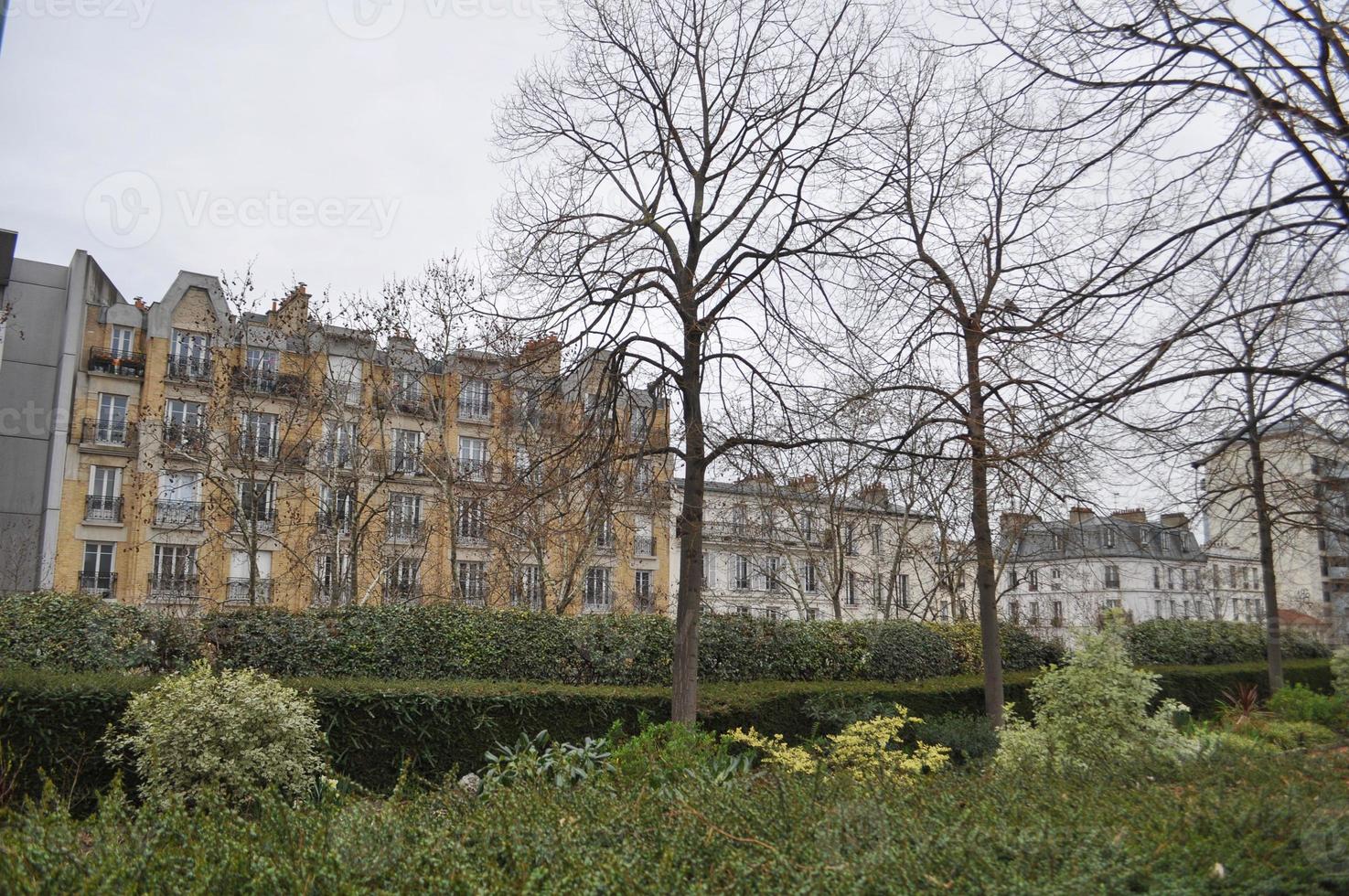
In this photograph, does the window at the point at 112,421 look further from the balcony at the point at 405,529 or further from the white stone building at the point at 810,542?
the white stone building at the point at 810,542

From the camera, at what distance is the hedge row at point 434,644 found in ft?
29.9

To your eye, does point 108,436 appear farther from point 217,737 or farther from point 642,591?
point 217,737

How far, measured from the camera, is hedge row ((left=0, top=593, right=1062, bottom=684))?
9102 millimetres

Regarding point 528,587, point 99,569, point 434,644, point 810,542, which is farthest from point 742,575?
point 434,644

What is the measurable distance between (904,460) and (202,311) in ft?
89.4

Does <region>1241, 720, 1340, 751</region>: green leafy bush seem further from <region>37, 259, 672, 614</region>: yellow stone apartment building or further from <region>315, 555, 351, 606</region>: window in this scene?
<region>315, 555, 351, 606</region>: window

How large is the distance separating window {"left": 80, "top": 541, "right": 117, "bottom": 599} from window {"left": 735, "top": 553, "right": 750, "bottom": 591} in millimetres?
19442

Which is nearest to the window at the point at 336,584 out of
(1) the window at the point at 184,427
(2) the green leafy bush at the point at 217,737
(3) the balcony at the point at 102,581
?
(1) the window at the point at 184,427

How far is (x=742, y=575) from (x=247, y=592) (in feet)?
56.6

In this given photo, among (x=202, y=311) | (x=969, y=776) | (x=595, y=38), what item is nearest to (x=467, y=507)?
(x=595, y=38)

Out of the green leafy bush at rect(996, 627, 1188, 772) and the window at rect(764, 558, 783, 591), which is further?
the window at rect(764, 558, 783, 591)

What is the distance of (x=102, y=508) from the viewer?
27.5 metres

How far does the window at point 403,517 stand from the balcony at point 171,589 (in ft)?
14.1

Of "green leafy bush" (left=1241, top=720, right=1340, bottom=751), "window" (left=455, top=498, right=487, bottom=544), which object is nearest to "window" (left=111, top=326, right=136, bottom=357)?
"window" (left=455, top=498, right=487, bottom=544)
